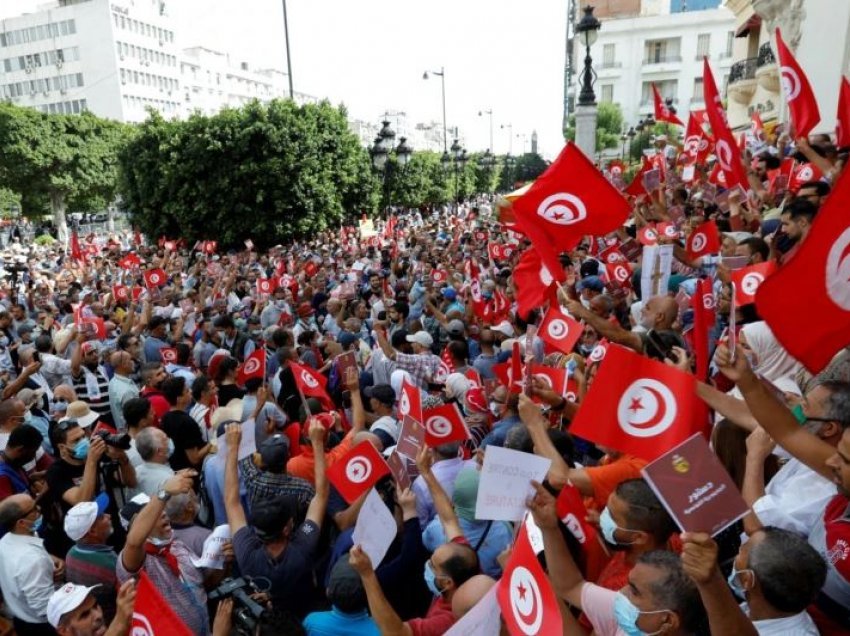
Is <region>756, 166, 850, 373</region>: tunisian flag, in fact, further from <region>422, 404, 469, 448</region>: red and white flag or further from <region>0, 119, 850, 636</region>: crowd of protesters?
<region>422, 404, 469, 448</region>: red and white flag

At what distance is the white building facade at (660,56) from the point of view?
5531cm

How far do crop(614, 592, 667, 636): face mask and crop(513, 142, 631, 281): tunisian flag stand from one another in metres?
3.65

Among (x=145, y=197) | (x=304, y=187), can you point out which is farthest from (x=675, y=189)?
(x=145, y=197)

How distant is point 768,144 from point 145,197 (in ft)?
64.9

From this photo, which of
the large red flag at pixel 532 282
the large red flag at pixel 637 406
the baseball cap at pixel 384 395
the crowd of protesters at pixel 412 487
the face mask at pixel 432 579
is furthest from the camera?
the large red flag at pixel 532 282

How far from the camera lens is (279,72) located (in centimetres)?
12050

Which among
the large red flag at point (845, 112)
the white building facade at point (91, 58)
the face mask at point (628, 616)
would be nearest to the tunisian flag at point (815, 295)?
the face mask at point (628, 616)

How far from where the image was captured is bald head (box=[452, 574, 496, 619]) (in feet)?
8.66

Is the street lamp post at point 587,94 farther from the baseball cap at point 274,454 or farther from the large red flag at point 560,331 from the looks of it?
the baseball cap at point 274,454

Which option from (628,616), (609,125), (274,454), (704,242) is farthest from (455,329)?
(609,125)

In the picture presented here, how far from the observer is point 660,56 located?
5728 cm

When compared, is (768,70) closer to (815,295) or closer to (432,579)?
(815,295)

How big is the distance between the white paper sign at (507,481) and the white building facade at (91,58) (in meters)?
69.0

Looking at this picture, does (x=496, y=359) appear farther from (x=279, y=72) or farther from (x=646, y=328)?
(x=279, y=72)
